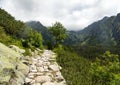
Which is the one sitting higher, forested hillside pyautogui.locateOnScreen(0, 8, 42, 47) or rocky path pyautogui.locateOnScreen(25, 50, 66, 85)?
forested hillside pyautogui.locateOnScreen(0, 8, 42, 47)

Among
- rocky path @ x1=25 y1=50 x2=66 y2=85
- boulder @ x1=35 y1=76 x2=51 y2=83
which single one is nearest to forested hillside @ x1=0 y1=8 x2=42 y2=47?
rocky path @ x1=25 y1=50 x2=66 y2=85

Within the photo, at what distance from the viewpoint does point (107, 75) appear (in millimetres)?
15438

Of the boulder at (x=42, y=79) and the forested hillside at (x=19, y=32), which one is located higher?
the forested hillside at (x=19, y=32)

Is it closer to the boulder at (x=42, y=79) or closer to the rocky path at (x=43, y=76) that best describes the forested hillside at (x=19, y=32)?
the rocky path at (x=43, y=76)

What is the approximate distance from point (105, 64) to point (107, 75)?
41.4 inches

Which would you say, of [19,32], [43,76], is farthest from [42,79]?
[19,32]

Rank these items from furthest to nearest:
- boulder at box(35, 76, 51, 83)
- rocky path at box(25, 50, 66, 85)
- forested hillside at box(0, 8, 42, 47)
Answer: forested hillside at box(0, 8, 42, 47) < boulder at box(35, 76, 51, 83) < rocky path at box(25, 50, 66, 85)

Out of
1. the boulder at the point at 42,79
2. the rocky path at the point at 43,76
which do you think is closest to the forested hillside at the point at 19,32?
the rocky path at the point at 43,76

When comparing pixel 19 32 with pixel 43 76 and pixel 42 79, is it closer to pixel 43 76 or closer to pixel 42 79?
pixel 43 76

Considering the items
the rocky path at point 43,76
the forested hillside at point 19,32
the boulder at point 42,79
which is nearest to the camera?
the rocky path at point 43,76

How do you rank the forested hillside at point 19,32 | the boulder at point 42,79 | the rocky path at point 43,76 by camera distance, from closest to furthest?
1. the rocky path at point 43,76
2. the boulder at point 42,79
3. the forested hillside at point 19,32

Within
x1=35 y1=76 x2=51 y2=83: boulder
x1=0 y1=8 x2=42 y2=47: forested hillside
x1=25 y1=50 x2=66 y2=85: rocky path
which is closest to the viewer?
x1=25 y1=50 x2=66 y2=85: rocky path

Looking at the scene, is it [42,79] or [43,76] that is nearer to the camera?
[42,79]

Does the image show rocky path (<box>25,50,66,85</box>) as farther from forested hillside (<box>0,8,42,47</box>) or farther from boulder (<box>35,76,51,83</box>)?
forested hillside (<box>0,8,42,47</box>)
